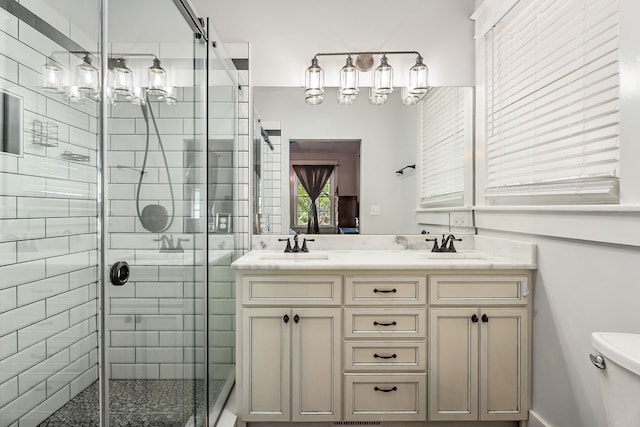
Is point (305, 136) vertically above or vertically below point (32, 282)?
above

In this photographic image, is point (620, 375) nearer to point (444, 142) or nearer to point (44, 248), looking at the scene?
point (44, 248)

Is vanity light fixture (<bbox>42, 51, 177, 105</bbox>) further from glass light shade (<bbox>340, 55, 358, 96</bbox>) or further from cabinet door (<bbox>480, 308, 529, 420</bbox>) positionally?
cabinet door (<bbox>480, 308, 529, 420</bbox>)

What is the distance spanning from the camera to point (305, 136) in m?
2.34

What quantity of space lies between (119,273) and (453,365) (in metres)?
1.45

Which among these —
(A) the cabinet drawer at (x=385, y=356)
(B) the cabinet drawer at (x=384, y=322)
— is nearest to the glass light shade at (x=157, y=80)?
(B) the cabinet drawer at (x=384, y=322)

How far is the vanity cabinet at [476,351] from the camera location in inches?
69.4

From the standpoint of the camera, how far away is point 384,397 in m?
1.76

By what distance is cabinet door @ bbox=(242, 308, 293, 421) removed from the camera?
176 cm

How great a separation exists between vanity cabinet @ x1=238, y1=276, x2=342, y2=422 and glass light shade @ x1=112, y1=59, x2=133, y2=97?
0.95 metres

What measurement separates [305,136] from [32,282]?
166 cm

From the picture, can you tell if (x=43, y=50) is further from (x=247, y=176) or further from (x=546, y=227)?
(x=546, y=227)

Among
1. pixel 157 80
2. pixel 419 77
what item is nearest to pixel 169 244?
pixel 157 80

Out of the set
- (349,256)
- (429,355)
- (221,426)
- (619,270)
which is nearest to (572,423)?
(429,355)

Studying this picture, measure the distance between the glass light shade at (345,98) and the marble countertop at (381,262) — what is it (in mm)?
923
